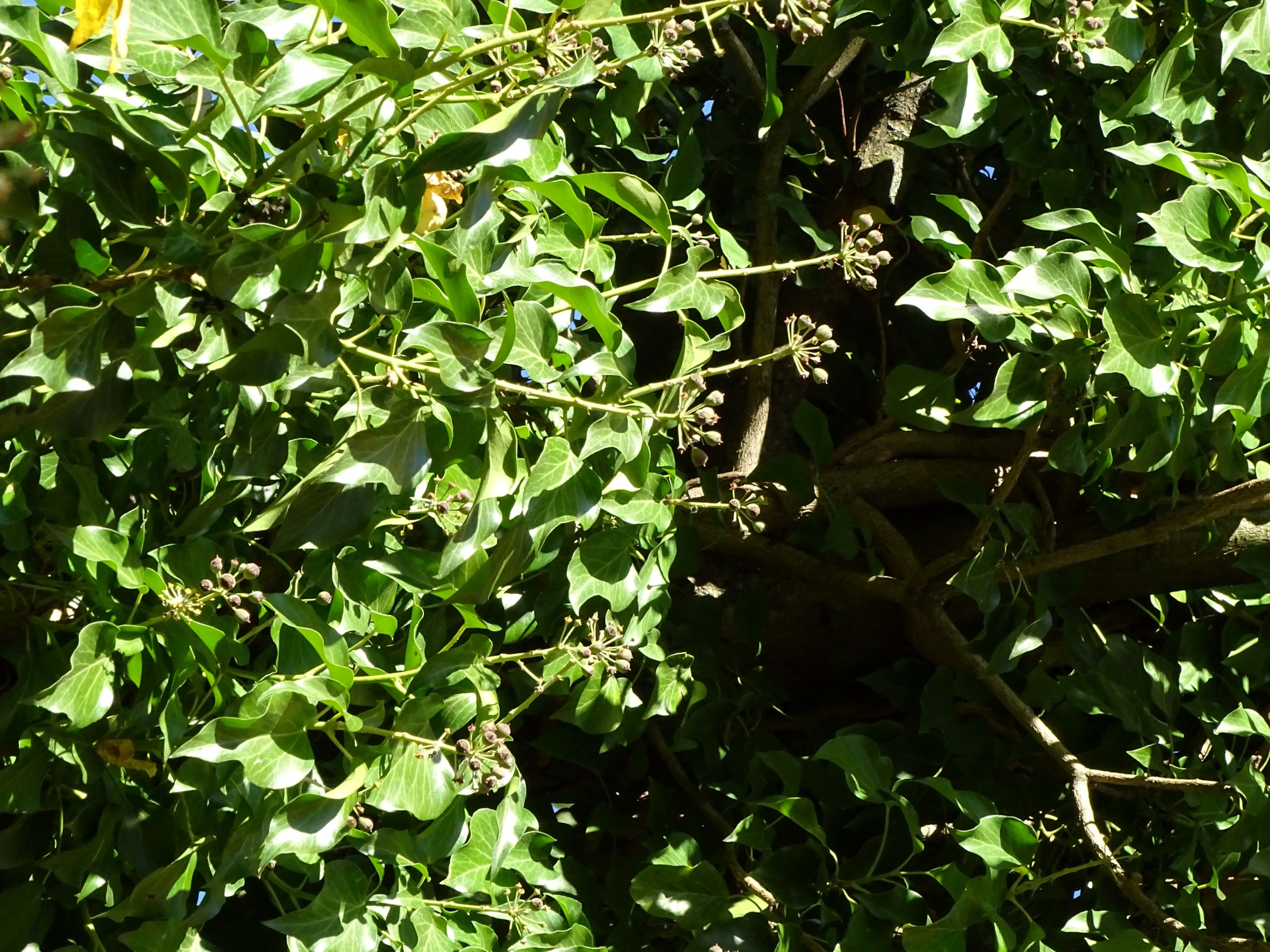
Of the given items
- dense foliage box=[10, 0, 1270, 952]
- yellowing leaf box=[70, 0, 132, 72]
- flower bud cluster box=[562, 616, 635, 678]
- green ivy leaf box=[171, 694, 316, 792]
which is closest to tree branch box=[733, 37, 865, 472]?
dense foliage box=[10, 0, 1270, 952]

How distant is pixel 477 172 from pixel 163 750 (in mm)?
459

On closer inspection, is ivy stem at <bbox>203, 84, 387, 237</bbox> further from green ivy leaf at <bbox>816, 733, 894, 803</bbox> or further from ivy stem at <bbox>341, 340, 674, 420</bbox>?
green ivy leaf at <bbox>816, 733, 894, 803</bbox>

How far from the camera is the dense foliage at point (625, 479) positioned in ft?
2.39

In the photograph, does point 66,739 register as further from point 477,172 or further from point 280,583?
point 477,172

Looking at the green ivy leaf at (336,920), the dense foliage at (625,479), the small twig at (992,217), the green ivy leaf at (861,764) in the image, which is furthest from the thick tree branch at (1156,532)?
the green ivy leaf at (336,920)

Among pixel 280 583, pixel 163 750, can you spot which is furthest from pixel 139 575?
pixel 280 583

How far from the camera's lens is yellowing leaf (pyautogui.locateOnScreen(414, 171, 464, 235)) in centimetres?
92

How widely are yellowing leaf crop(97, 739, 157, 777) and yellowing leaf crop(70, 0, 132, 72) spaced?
22.2 inches

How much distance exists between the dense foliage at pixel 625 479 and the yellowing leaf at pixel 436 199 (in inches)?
0.4

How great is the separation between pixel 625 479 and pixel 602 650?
124mm

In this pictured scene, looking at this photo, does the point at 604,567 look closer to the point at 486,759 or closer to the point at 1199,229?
the point at 486,759

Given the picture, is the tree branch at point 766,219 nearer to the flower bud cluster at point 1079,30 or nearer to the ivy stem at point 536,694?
the flower bud cluster at point 1079,30

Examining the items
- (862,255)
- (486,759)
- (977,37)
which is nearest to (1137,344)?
(862,255)

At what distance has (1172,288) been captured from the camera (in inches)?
40.8
